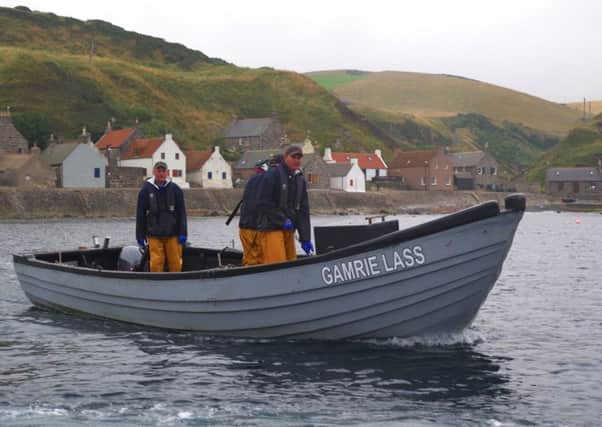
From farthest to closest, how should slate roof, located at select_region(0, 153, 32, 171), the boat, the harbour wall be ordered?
slate roof, located at select_region(0, 153, 32, 171)
the harbour wall
the boat

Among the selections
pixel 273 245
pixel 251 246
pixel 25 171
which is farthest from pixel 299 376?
pixel 25 171

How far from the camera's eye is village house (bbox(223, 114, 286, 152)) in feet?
410

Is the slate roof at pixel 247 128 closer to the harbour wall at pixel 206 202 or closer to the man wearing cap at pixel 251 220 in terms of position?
the harbour wall at pixel 206 202

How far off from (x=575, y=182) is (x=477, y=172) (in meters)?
15.8

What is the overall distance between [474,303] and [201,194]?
7324 centimetres

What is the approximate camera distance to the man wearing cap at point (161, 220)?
1520 centimetres

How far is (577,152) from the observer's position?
510 ft

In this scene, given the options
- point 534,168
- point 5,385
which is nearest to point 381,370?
point 5,385

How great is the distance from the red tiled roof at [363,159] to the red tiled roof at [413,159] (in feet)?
7.35

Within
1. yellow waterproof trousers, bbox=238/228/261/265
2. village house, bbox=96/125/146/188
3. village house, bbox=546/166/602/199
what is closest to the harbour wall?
village house, bbox=96/125/146/188

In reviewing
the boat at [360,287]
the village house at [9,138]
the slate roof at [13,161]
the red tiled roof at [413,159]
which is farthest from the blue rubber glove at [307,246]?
the red tiled roof at [413,159]

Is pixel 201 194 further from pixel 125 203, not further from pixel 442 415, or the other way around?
pixel 442 415

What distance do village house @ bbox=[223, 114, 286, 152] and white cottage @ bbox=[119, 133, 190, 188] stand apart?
3056 cm

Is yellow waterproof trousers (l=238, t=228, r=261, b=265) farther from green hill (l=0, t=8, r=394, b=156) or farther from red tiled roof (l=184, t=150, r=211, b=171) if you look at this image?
green hill (l=0, t=8, r=394, b=156)
